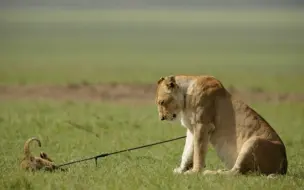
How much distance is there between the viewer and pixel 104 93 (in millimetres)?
28953

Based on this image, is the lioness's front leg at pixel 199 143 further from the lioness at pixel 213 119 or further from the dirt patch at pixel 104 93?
the dirt patch at pixel 104 93

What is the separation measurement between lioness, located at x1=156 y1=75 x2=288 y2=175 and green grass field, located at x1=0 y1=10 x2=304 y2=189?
41 cm

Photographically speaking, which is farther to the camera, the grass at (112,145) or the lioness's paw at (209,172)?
the lioness's paw at (209,172)

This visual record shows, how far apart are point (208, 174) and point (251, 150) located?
66cm

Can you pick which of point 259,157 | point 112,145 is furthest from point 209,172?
point 112,145

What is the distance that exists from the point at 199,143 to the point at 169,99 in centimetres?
71

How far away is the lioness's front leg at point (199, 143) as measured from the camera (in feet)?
41.9

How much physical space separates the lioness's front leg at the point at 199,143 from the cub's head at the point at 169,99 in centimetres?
36

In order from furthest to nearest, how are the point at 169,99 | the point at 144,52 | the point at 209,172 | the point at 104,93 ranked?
the point at 144,52 < the point at 104,93 < the point at 169,99 < the point at 209,172

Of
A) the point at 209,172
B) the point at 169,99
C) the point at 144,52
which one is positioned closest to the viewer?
the point at 209,172

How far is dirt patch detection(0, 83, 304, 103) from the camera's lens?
92.3ft

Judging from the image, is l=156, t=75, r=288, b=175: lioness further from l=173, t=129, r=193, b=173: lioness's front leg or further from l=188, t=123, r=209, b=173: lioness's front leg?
l=173, t=129, r=193, b=173: lioness's front leg

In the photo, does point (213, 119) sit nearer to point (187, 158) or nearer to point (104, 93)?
point (187, 158)

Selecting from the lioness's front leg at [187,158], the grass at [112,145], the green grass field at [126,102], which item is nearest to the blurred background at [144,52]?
the green grass field at [126,102]
